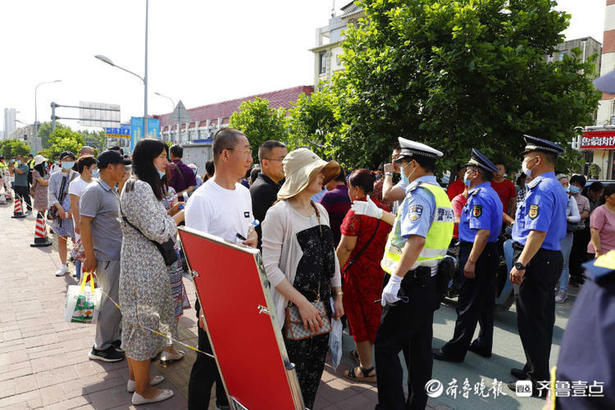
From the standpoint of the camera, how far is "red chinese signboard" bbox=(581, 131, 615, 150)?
21114 mm

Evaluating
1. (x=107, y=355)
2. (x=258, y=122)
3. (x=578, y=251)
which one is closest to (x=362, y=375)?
(x=107, y=355)

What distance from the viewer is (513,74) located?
7.33m

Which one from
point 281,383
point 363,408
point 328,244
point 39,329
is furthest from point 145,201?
point 39,329

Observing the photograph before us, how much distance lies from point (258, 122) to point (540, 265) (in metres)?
31.5

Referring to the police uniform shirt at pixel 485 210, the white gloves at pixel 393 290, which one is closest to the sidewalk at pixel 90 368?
the white gloves at pixel 393 290

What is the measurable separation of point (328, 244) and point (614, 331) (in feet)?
5.94

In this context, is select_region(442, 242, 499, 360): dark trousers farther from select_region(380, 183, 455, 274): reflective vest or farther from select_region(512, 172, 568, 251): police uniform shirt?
select_region(380, 183, 455, 274): reflective vest

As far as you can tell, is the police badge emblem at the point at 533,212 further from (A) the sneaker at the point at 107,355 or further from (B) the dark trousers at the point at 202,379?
(A) the sneaker at the point at 107,355

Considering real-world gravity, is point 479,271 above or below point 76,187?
below

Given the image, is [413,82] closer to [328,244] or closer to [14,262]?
[328,244]

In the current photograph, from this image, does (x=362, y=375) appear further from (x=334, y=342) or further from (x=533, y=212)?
(x=533, y=212)

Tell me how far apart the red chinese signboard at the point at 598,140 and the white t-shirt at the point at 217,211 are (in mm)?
24719

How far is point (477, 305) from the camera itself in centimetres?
394

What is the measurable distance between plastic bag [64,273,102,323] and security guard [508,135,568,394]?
3.64 m
